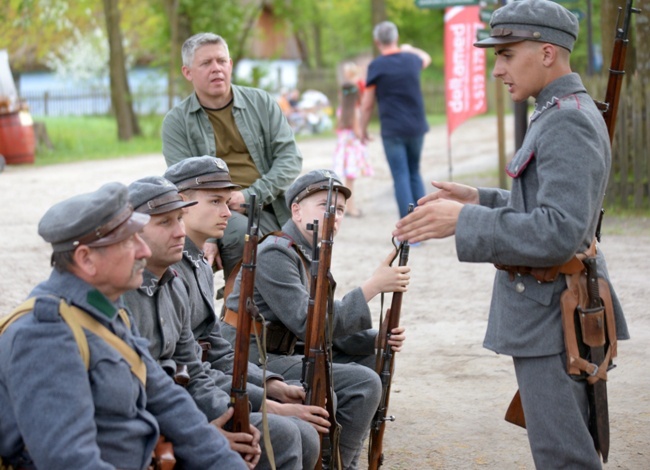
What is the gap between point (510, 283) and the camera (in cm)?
347

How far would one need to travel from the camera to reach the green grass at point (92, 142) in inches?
911

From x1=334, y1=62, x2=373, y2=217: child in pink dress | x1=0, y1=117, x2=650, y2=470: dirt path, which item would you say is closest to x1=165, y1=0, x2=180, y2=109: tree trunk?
x1=0, y1=117, x2=650, y2=470: dirt path

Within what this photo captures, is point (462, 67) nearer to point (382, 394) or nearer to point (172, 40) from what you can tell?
point (382, 394)

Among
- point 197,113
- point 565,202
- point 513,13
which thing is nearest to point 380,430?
point 565,202

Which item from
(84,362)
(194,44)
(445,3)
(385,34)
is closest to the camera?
(84,362)

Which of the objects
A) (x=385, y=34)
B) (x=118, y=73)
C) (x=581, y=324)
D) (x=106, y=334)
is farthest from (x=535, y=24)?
(x=118, y=73)

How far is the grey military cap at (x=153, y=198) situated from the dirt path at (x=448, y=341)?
6.59 ft

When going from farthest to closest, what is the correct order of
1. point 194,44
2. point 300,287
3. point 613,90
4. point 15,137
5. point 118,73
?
point 118,73 < point 15,137 < point 194,44 < point 300,287 < point 613,90

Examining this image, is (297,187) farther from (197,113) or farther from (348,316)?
(197,113)

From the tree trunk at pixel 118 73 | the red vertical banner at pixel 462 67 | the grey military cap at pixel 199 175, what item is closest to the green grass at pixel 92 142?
the tree trunk at pixel 118 73

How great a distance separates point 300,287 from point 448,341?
300 centimetres

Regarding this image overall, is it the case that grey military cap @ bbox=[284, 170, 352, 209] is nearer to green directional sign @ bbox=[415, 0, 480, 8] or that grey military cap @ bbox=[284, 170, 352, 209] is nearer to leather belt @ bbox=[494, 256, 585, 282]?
leather belt @ bbox=[494, 256, 585, 282]

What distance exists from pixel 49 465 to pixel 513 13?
205 cm

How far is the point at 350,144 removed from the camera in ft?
45.4
